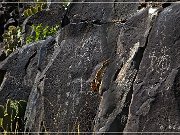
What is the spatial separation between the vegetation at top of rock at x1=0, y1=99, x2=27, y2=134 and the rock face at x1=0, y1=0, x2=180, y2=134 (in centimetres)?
17

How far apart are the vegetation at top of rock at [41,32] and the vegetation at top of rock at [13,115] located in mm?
2201

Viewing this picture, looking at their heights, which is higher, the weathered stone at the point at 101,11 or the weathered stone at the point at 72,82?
the weathered stone at the point at 101,11

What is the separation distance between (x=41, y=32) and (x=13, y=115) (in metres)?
2.78

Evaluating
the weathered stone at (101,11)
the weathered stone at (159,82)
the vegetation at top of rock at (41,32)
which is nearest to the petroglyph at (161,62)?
the weathered stone at (159,82)

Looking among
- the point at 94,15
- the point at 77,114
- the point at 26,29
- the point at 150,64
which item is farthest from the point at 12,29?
the point at 150,64

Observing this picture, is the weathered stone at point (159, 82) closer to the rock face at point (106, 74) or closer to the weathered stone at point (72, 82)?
the rock face at point (106, 74)

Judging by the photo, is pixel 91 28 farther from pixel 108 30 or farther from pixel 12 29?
pixel 12 29

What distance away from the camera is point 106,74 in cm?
636

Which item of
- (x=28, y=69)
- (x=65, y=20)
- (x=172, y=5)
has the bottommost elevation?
(x=28, y=69)

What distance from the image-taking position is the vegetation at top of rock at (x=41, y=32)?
956cm

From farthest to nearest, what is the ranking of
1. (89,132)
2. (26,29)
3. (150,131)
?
(26,29) < (89,132) < (150,131)

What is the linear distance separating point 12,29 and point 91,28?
4.55 metres

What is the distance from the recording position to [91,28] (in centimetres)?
748

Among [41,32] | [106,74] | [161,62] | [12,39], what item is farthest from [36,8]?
[161,62]
